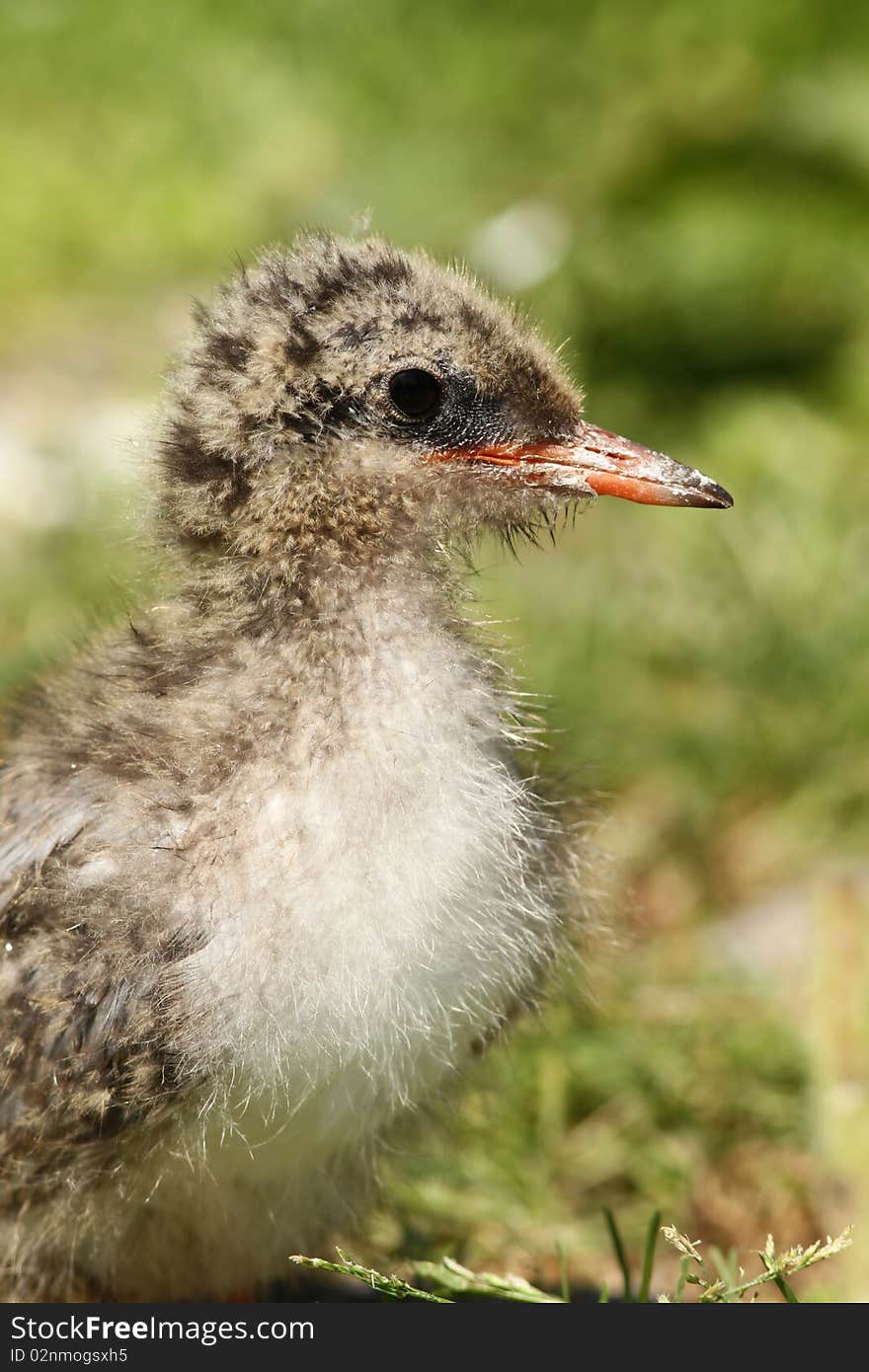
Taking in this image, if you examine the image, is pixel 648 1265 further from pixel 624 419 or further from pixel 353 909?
pixel 624 419

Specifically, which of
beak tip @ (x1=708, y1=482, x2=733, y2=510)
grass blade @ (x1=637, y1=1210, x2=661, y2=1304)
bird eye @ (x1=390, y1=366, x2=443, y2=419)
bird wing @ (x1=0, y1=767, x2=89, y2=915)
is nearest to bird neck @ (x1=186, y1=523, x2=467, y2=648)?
bird eye @ (x1=390, y1=366, x2=443, y2=419)

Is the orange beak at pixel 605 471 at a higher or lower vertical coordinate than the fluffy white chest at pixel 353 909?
higher

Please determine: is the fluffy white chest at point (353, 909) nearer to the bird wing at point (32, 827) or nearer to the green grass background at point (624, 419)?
the bird wing at point (32, 827)

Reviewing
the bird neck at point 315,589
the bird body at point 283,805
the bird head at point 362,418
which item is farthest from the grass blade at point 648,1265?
the bird head at point 362,418

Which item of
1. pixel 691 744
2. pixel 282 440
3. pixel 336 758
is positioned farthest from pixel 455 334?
pixel 691 744

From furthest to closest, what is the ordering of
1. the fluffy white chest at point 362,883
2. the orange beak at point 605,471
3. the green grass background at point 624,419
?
the green grass background at point 624,419 → the orange beak at point 605,471 → the fluffy white chest at point 362,883

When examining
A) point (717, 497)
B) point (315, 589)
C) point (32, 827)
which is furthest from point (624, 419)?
point (32, 827)
